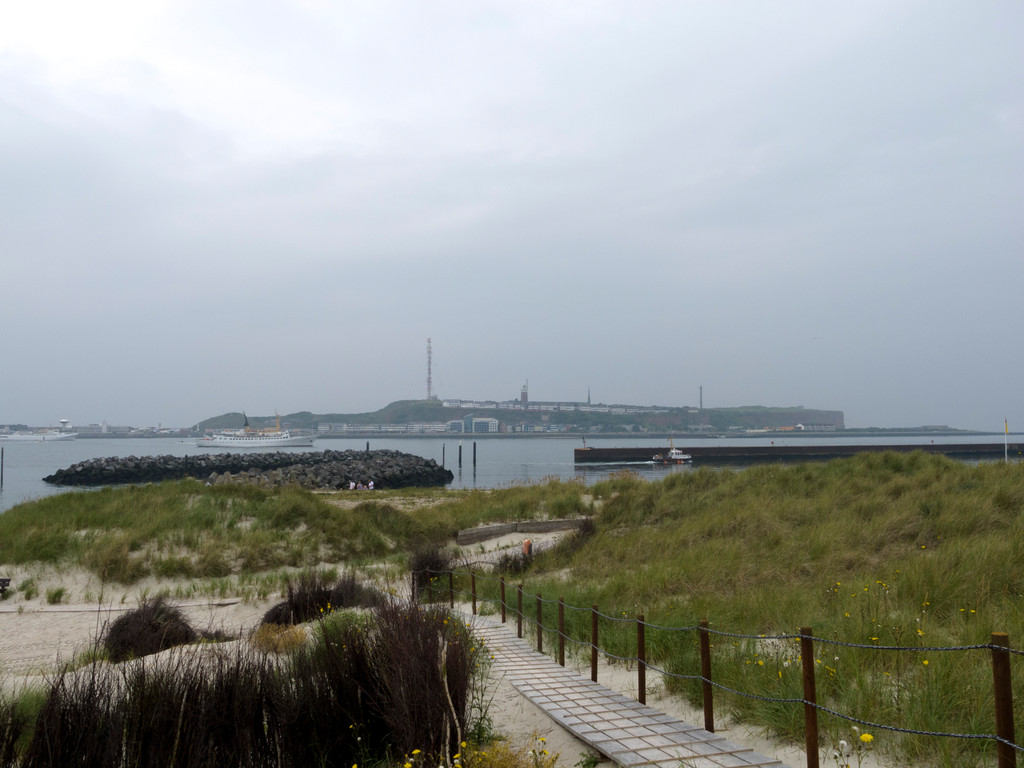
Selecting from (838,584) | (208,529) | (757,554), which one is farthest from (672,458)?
(838,584)

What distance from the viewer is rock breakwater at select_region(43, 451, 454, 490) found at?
189 ft

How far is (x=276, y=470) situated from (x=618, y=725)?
61129 mm

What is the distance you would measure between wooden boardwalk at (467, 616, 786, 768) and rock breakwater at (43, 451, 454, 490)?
146 feet

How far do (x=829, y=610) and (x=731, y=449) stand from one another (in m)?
95.0

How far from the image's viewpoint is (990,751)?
4.67 metres

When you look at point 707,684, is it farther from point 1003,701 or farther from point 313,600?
point 313,600

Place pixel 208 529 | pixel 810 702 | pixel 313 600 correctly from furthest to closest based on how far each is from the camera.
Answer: pixel 208 529 → pixel 313 600 → pixel 810 702

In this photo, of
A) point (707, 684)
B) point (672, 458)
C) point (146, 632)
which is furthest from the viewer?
point (672, 458)

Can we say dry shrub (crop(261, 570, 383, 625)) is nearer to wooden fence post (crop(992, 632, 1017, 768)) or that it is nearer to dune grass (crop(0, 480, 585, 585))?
dune grass (crop(0, 480, 585, 585))

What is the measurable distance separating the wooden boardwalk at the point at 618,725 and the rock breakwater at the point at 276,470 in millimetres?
44356

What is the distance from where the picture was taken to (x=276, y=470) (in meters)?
62.8

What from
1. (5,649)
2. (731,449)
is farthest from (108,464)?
(731,449)

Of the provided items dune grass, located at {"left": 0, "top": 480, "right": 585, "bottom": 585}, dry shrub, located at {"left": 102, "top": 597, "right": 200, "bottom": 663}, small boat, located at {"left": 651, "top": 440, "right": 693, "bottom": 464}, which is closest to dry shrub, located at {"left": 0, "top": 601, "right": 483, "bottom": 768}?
dry shrub, located at {"left": 102, "top": 597, "right": 200, "bottom": 663}

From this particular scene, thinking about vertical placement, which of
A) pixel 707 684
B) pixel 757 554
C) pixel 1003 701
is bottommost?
pixel 757 554
